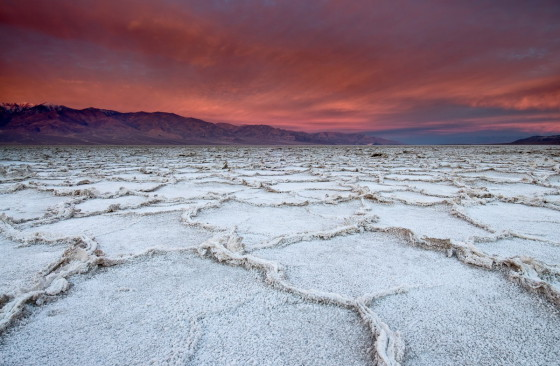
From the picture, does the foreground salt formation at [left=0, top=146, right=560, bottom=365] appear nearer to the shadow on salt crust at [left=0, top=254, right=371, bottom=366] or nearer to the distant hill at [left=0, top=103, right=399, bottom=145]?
the shadow on salt crust at [left=0, top=254, right=371, bottom=366]

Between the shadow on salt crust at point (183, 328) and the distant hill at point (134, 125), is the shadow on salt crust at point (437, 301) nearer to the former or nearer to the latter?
the shadow on salt crust at point (183, 328)

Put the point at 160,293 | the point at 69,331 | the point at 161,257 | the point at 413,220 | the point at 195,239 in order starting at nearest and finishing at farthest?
the point at 69,331 → the point at 160,293 → the point at 161,257 → the point at 195,239 → the point at 413,220

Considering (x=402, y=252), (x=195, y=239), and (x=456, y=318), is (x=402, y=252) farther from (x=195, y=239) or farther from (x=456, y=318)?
(x=195, y=239)

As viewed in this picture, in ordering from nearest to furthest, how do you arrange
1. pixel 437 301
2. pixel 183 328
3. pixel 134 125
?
pixel 183 328 → pixel 437 301 → pixel 134 125

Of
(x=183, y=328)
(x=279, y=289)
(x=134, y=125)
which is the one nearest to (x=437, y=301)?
(x=279, y=289)

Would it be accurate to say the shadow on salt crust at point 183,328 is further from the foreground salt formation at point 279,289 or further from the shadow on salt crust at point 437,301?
the shadow on salt crust at point 437,301

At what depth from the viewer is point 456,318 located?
3.84 feet

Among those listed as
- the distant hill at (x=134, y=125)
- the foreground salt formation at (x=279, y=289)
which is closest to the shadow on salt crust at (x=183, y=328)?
the foreground salt formation at (x=279, y=289)

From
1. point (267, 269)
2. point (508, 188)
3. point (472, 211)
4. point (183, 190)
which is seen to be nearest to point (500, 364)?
point (267, 269)

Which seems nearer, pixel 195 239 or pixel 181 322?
pixel 181 322

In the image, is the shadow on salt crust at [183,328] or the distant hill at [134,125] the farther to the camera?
the distant hill at [134,125]

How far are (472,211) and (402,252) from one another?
56.8 inches

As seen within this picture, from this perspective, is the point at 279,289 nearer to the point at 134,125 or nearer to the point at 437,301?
the point at 437,301

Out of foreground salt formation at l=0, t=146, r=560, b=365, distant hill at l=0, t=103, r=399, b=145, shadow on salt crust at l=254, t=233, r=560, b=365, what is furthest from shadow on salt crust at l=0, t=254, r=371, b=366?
distant hill at l=0, t=103, r=399, b=145
